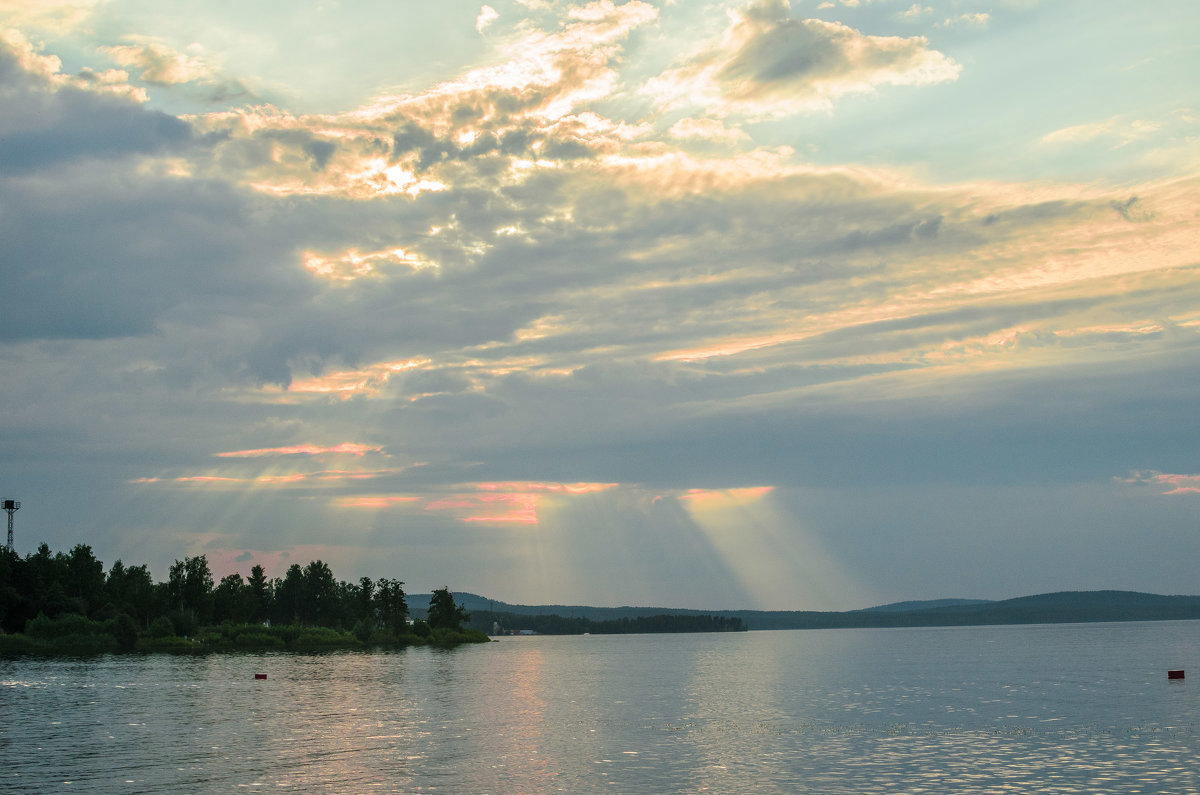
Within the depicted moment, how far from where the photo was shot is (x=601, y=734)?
224ft

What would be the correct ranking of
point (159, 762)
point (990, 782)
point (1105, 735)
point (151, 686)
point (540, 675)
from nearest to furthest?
point (990, 782) < point (159, 762) < point (1105, 735) < point (151, 686) < point (540, 675)

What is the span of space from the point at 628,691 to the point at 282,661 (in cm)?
9315

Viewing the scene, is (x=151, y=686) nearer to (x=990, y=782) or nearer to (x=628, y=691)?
(x=628, y=691)

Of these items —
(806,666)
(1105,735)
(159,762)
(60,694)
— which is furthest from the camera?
(806,666)

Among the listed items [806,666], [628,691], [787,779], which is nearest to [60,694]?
[628,691]

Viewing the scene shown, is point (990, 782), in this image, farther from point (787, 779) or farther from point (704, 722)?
point (704, 722)

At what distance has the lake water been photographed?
1901 inches

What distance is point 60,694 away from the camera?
95.4 m

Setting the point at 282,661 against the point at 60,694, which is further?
the point at 282,661

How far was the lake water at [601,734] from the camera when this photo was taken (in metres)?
48.3

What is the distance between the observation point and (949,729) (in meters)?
68.7

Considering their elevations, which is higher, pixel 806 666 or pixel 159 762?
pixel 159 762

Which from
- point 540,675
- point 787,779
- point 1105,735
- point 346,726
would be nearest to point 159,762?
point 346,726

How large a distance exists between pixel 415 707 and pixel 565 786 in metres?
46.0
